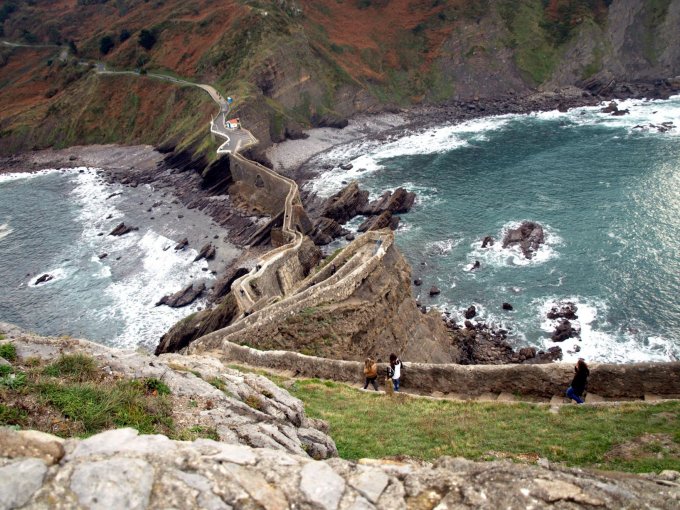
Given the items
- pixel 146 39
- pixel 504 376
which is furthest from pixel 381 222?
pixel 146 39

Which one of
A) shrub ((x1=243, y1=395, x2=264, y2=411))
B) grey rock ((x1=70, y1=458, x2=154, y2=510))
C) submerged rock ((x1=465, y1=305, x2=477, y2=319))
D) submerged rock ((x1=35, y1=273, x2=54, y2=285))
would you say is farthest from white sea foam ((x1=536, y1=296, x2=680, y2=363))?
submerged rock ((x1=35, y1=273, x2=54, y2=285))

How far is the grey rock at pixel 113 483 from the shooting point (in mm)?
6355

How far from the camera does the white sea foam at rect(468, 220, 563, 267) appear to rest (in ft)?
164

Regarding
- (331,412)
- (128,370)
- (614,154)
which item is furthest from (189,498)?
(614,154)

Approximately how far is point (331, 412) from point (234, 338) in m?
9.68

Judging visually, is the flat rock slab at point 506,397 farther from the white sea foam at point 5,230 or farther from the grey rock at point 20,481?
the white sea foam at point 5,230

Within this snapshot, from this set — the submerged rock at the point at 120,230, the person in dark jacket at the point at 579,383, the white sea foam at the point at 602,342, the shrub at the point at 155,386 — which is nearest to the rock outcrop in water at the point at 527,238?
the white sea foam at the point at 602,342

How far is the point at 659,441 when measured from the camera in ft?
38.7

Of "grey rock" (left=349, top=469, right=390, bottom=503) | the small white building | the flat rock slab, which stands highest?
"grey rock" (left=349, top=469, right=390, bottom=503)

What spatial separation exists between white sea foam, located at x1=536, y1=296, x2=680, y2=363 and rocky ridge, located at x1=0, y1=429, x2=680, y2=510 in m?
32.8

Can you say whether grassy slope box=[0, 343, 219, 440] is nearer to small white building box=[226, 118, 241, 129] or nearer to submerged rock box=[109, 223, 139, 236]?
submerged rock box=[109, 223, 139, 236]

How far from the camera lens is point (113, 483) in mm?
6594

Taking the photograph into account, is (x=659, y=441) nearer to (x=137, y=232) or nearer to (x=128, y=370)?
(x=128, y=370)

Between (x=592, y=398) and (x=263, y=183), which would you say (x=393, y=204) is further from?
(x=592, y=398)
